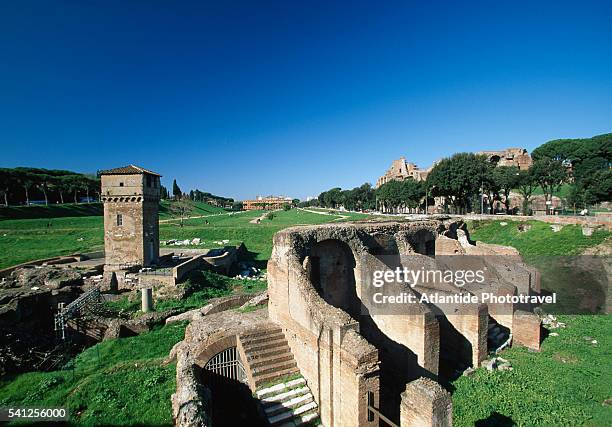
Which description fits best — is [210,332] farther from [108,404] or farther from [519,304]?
[519,304]

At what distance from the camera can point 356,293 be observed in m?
12.0

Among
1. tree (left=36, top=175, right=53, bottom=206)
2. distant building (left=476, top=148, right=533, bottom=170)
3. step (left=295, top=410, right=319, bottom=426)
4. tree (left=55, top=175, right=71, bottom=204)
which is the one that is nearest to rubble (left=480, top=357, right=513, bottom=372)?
step (left=295, top=410, right=319, bottom=426)

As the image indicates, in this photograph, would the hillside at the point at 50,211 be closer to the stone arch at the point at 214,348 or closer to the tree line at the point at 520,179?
the stone arch at the point at 214,348

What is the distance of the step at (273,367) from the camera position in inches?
352

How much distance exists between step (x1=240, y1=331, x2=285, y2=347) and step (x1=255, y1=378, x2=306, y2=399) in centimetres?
157

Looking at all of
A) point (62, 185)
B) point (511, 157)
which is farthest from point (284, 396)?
point (511, 157)

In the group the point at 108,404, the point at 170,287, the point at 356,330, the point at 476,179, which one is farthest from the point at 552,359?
the point at 476,179

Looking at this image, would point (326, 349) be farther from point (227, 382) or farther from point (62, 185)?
point (62, 185)

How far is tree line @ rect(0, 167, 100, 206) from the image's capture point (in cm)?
5254

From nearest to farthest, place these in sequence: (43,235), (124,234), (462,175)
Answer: (124,234) < (43,235) < (462,175)

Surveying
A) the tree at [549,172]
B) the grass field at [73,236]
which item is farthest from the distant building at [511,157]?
the grass field at [73,236]

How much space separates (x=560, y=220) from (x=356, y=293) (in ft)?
89.4

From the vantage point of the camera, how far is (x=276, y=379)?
8977 mm

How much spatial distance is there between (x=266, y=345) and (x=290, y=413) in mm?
2200
